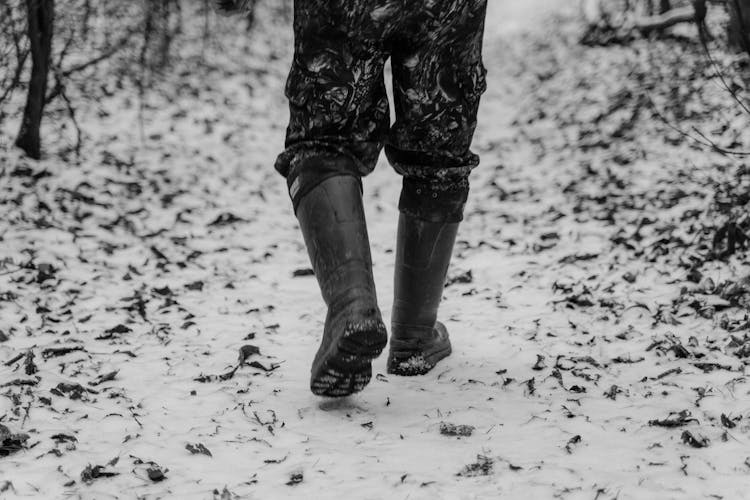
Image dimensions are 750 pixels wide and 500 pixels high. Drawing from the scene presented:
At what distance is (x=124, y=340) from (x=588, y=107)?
612 cm

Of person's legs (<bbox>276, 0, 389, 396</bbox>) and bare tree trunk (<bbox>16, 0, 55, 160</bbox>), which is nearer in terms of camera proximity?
person's legs (<bbox>276, 0, 389, 396</bbox>)

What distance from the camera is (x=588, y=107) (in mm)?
7750

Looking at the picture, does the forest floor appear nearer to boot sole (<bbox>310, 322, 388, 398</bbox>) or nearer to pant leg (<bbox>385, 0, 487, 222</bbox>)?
boot sole (<bbox>310, 322, 388, 398</bbox>)

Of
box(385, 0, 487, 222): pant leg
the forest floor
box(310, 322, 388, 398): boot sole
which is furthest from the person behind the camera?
box(385, 0, 487, 222): pant leg

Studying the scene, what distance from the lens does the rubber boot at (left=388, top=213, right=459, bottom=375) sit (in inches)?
91.8

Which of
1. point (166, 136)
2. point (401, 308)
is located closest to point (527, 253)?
point (401, 308)

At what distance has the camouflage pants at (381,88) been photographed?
1.98 metres

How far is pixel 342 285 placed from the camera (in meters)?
1.99

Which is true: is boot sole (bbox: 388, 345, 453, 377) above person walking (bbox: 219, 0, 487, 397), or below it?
below

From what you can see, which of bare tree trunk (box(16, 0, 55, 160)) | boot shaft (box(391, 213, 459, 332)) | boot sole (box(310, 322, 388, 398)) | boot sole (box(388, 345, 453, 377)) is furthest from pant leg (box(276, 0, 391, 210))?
bare tree trunk (box(16, 0, 55, 160))

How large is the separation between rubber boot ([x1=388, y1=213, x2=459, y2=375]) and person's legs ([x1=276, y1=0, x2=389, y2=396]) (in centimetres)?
32

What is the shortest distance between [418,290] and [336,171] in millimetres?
545

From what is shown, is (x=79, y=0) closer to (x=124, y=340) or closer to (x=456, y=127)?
(x=124, y=340)

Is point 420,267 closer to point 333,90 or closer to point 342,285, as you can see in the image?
point 342,285
